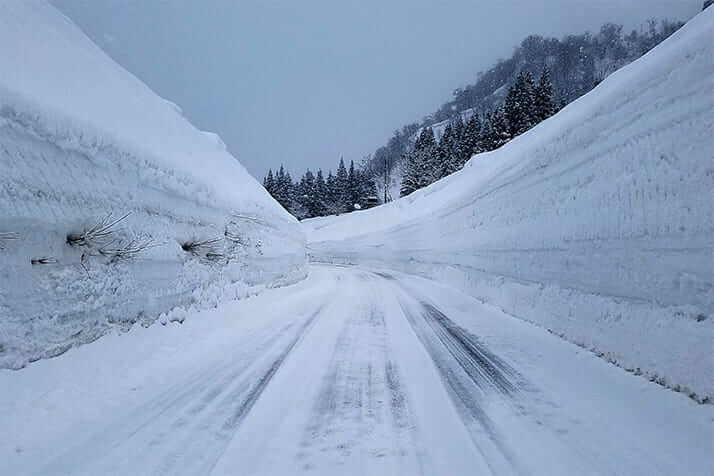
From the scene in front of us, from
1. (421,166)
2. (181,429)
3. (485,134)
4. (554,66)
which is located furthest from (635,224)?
(554,66)

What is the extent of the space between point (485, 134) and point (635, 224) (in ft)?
137

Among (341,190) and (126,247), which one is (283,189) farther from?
(126,247)

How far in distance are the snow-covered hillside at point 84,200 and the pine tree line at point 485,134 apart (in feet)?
118

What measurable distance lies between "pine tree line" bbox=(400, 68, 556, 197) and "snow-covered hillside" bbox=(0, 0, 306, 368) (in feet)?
118

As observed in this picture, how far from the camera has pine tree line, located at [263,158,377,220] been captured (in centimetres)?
6278

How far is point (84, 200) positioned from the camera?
3.16 meters

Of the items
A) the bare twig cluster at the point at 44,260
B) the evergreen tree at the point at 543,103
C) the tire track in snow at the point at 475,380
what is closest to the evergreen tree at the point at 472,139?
the evergreen tree at the point at 543,103

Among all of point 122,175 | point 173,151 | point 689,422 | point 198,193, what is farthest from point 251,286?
point 689,422

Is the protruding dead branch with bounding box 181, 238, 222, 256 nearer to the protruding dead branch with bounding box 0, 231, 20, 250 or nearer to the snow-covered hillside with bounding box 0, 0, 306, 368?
the snow-covered hillside with bounding box 0, 0, 306, 368

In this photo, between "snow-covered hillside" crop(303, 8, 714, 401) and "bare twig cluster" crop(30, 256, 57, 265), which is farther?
"bare twig cluster" crop(30, 256, 57, 265)

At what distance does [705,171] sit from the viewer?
2504mm

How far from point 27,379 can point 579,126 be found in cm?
619

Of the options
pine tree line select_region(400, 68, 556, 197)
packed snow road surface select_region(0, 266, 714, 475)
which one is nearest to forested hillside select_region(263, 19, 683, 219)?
pine tree line select_region(400, 68, 556, 197)

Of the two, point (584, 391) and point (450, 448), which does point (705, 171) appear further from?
point (450, 448)
